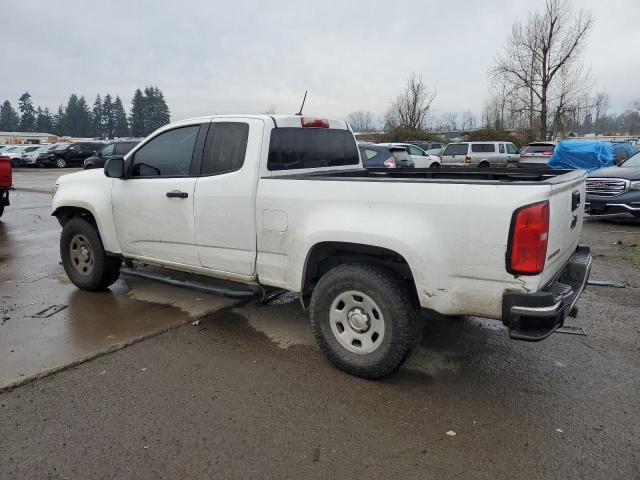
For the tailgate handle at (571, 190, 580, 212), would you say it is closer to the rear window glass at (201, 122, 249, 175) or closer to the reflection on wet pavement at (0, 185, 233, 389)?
the rear window glass at (201, 122, 249, 175)

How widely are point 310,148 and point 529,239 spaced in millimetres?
2315

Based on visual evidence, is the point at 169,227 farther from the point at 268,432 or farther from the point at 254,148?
the point at 268,432

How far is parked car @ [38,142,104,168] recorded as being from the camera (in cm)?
3300

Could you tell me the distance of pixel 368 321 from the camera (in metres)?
3.57

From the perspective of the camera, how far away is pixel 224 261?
4324 mm

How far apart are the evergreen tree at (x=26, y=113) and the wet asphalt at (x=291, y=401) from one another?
5067 inches

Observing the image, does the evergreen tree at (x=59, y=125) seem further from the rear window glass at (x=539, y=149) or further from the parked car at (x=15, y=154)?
the rear window glass at (x=539, y=149)

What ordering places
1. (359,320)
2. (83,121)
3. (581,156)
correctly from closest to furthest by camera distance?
(359,320) → (581,156) → (83,121)

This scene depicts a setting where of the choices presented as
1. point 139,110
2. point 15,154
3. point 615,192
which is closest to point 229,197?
point 615,192

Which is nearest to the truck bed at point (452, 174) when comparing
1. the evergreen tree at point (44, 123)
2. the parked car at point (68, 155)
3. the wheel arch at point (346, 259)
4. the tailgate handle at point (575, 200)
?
the tailgate handle at point (575, 200)

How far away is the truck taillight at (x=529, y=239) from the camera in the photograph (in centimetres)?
289

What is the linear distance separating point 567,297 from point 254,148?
2559 mm

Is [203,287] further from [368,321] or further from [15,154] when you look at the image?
[15,154]

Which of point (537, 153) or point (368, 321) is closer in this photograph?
point (368, 321)
